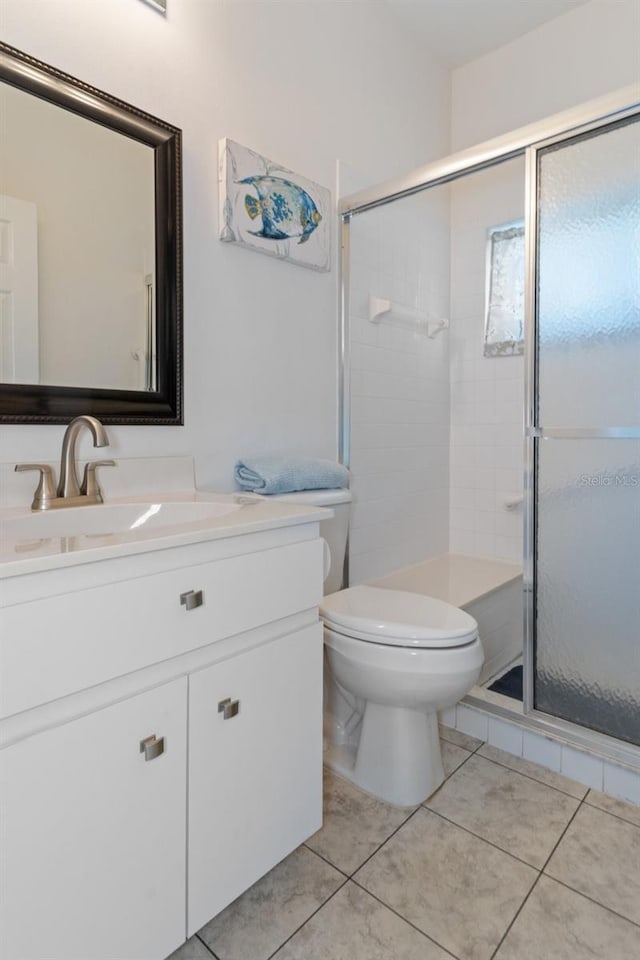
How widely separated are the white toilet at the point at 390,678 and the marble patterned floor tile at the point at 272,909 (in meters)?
0.30

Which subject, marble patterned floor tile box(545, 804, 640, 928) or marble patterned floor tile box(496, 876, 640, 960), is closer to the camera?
marble patterned floor tile box(496, 876, 640, 960)

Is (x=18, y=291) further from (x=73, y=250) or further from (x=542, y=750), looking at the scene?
(x=542, y=750)

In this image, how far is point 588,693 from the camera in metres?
1.51

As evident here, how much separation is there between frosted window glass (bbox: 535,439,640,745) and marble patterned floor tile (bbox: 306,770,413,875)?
565mm

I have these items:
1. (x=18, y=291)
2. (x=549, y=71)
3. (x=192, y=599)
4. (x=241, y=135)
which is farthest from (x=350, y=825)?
(x=549, y=71)

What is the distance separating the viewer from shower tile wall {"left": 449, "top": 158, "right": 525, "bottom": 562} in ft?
8.16

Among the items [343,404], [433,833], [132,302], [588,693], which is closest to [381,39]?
[343,404]

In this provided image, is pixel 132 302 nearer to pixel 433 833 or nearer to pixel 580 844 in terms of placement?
pixel 433 833

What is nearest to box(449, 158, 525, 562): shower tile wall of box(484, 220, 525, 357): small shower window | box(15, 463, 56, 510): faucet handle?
box(484, 220, 525, 357): small shower window

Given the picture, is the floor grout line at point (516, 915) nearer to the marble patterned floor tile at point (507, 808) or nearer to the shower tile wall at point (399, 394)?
the marble patterned floor tile at point (507, 808)

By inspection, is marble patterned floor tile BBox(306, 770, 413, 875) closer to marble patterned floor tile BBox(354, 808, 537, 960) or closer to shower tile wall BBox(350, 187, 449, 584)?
marble patterned floor tile BBox(354, 808, 537, 960)

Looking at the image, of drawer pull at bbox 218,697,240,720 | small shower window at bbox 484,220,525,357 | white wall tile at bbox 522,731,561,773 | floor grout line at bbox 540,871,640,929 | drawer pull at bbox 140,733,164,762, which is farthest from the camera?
small shower window at bbox 484,220,525,357

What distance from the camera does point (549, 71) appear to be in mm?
2232

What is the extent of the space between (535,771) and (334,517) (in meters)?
0.92
